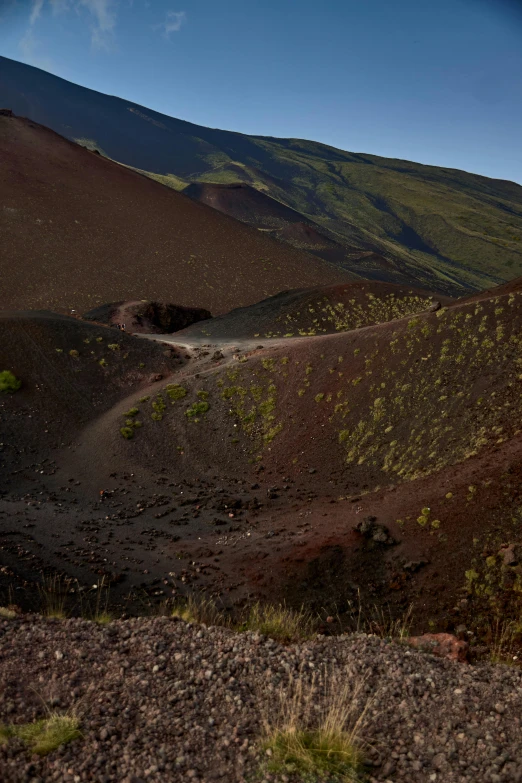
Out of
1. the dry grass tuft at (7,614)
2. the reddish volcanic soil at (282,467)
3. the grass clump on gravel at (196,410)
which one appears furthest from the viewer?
the grass clump on gravel at (196,410)

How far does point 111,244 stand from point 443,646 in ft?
239

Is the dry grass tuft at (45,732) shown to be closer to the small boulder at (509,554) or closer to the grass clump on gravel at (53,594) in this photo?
the grass clump on gravel at (53,594)

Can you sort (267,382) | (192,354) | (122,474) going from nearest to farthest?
(122,474)
(267,382)
(192,354)

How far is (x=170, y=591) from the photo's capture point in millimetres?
15172

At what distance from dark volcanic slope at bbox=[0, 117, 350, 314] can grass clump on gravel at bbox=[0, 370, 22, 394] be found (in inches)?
1153

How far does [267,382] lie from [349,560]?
15.1 m

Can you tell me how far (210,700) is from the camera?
725 centimetres

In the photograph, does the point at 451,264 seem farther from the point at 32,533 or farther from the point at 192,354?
the point at 32,533

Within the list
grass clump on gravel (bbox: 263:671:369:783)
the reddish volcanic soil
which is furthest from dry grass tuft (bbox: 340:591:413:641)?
grass clump on gravel (bbox: 263:671:369:783)

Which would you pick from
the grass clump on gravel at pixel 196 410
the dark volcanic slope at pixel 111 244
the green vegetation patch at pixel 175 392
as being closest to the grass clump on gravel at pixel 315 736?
the grass clump on gravel at pixel 196 410

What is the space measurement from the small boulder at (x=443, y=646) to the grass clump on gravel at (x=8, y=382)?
86.6 ft

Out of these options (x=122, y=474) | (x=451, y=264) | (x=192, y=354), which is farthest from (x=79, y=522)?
(x=451, y=264)

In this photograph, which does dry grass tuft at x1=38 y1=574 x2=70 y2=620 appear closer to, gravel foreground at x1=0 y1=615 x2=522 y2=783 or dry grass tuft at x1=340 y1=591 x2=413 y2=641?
gravel foreground at x1=0 y1=615 x2=522 y2=783

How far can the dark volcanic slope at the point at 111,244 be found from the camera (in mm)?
64125
